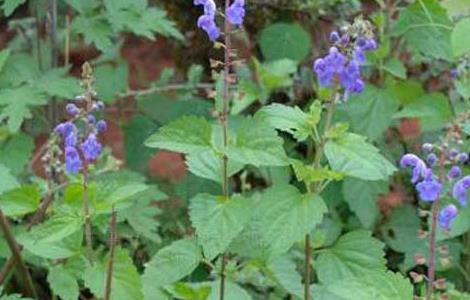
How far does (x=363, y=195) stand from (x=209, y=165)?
1.01 meters

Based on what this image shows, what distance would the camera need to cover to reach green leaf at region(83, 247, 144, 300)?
92.9 inches

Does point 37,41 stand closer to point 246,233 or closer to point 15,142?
point 15,142

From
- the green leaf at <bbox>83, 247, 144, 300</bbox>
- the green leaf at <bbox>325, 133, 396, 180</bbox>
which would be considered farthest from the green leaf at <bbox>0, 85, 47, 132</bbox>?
the green leaf at <bbox>325, 133, 396, 180</bbox>

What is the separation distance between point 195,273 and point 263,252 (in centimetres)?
100

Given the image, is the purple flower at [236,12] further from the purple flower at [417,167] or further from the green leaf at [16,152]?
the green leaf at [16,152]

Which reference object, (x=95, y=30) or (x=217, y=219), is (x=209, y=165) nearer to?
(x=217, y=219)

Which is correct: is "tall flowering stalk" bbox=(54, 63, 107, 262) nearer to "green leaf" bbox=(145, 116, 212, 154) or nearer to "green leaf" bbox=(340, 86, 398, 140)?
"green leaf" bbox=(145, 116, 212, 154)

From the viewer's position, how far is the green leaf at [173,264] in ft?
7.74

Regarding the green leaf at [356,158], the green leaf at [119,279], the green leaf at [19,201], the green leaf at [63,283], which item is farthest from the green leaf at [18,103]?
the green leaf at [356,158]

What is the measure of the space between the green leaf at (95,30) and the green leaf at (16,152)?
34cm

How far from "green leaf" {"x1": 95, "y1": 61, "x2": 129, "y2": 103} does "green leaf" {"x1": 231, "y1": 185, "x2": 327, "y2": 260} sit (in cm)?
134

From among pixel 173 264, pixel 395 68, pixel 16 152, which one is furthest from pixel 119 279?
pixel 395 68

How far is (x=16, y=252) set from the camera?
277 cm

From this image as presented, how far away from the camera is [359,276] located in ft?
7.59
